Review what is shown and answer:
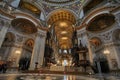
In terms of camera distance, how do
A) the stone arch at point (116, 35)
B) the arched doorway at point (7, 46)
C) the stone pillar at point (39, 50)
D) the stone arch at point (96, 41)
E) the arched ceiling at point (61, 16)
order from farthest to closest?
1. the arched ceiling at point (61, 16)
2. the stone arch at point (96, 41)
3. the arched doorway at point (7, 46)
4. the stone arch at point (116, 35)
5. the stone pillar at point (39, 50)

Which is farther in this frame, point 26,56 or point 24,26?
point 26,56

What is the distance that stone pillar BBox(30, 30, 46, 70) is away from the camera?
11.2m

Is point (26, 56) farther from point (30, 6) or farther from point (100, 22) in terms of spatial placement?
point (100, 22)

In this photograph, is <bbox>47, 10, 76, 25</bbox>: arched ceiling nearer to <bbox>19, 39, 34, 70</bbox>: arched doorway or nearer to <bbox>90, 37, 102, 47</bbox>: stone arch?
<bbox>90, 37, 102, 47</bbox>: stone arch

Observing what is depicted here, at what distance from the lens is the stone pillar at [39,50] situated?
36.6 ft

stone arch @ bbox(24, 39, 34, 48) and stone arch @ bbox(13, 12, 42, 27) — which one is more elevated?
stone arch @ bbox(13, 12, 42, 27)

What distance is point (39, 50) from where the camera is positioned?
1213cm

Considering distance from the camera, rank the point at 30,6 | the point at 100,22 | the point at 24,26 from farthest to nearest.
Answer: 1. the point at 30,6
2. the point at 24,26
3. the point at 100,22

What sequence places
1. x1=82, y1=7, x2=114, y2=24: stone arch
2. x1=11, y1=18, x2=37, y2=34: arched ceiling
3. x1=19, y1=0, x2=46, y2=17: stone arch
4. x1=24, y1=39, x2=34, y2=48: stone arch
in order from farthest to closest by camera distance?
x1=24, y1=39, x2=34, y2=48: stone arch → x1=19, y1=0, x2=46, y2=17: stone arch → x1=11, y1=18, x2=37, y2=34: arched ceiling → x1=82, y1=7, x2=114, y2=24: stone arch

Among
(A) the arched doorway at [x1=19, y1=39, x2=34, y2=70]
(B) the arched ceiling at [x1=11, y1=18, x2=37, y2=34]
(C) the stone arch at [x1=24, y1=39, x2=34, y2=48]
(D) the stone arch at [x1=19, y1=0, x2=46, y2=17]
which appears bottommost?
A: (A) the arched doorway at [x1=19, y1=39, x2=34, y2=70]

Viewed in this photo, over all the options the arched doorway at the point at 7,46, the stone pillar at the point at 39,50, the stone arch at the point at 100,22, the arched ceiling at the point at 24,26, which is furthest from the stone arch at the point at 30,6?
the stone arch at the point at 100,22

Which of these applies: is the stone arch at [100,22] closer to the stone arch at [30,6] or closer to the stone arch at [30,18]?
the stone arch at [30,18]

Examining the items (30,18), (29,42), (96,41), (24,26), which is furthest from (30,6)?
(96,41)

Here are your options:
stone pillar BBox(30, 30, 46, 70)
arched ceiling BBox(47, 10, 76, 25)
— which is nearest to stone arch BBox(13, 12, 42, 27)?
stone pillar BBox(30, 30, 46, 70)
